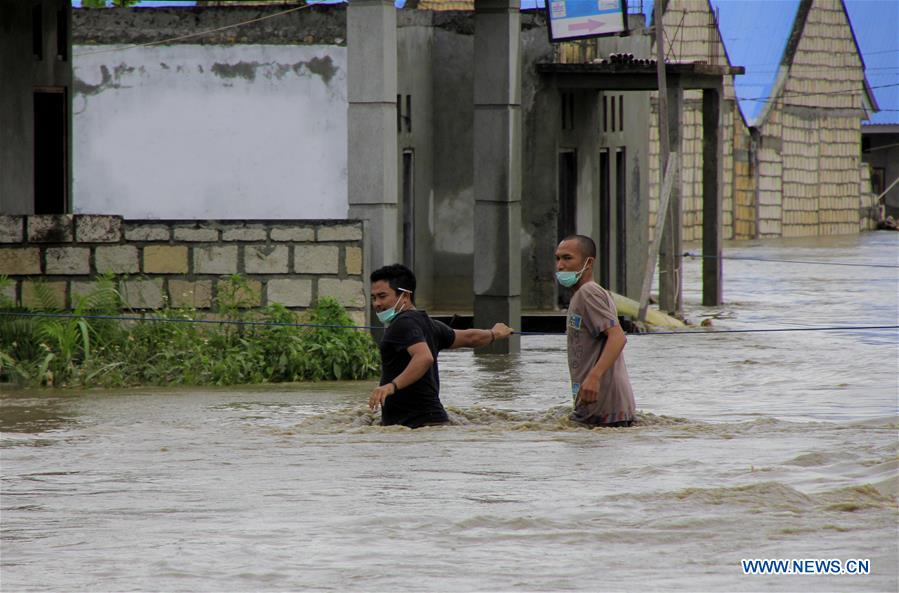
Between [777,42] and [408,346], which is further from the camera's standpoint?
[777,42]

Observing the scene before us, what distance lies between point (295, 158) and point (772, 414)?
9574 mm

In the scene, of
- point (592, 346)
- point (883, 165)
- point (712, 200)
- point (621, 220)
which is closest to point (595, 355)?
point (592, 346)

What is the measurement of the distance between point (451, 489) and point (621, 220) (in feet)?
54.7

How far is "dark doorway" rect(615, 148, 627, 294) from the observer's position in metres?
24.3

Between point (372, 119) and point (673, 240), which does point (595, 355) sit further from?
point (673, 240)

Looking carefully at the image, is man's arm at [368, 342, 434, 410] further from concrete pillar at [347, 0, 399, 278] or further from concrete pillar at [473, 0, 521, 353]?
concrete pillar at [473, 0, 521, 353]

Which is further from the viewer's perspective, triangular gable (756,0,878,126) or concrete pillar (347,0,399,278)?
triangular gable (756,0,878,126)

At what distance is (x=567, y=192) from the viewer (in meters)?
22.4

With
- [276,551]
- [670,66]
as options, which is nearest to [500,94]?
[670,66]

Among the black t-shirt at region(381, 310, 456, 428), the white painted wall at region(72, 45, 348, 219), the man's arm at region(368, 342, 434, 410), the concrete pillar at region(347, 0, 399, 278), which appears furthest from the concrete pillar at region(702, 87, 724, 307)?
the man's arm at region(368, 342, 434, 410)

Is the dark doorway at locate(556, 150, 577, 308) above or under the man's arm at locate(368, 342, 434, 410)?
above

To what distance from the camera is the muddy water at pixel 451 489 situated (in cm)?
627

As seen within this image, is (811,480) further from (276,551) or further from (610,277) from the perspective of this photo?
(610,277)

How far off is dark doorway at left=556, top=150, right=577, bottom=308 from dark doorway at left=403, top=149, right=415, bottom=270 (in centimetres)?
252
